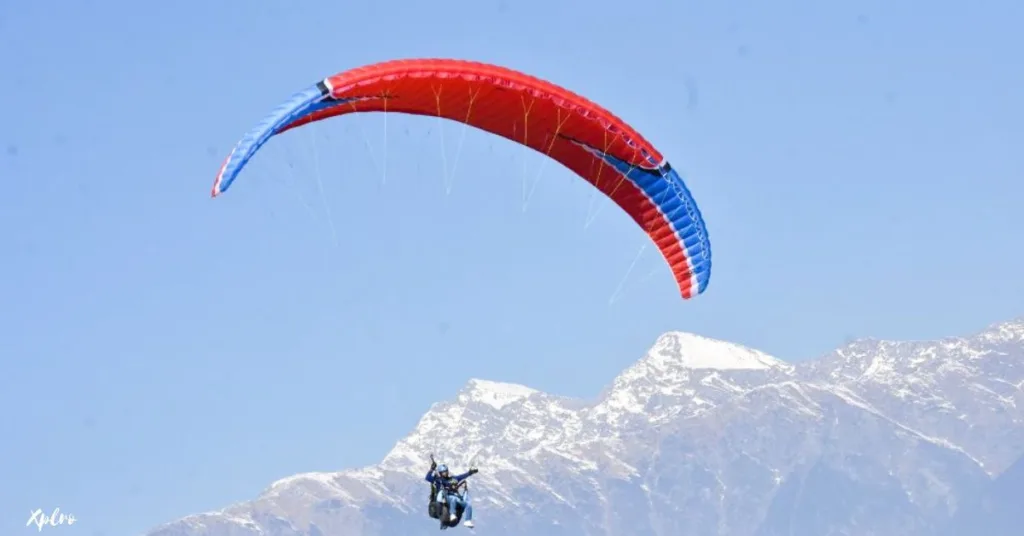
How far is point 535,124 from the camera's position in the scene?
5678 centimetres

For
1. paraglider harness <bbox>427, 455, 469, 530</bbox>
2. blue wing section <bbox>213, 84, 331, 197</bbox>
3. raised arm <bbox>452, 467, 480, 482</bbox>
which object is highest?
blue wing section <bbox>213, 84, 331, 197</bbox>

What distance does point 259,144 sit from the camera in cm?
4709

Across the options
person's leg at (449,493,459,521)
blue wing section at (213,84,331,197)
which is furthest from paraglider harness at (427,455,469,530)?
blue wing section at (213,84,331,197)

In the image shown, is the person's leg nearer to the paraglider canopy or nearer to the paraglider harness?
the paraglider harness

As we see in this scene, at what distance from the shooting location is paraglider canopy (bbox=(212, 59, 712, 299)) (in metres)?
49.8

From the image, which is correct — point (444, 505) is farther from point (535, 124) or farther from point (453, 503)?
point (535, 124)

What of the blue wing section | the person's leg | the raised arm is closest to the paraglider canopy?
the blue wing section

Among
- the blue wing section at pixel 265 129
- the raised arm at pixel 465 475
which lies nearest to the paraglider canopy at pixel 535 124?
the blue wing section at pixel 265 129

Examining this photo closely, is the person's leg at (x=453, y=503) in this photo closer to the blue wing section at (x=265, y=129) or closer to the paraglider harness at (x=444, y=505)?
the paraglider harness at (x=444, y=505)

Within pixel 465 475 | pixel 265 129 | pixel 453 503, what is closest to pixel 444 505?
pixel 453 503

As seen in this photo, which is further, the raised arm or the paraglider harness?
the paraglider harness

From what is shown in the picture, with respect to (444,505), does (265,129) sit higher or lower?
higher

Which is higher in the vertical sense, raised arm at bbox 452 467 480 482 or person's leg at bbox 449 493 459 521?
raised arm at bbox 452 467 480 482

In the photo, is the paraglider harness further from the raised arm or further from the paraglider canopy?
the paraglider canopy
